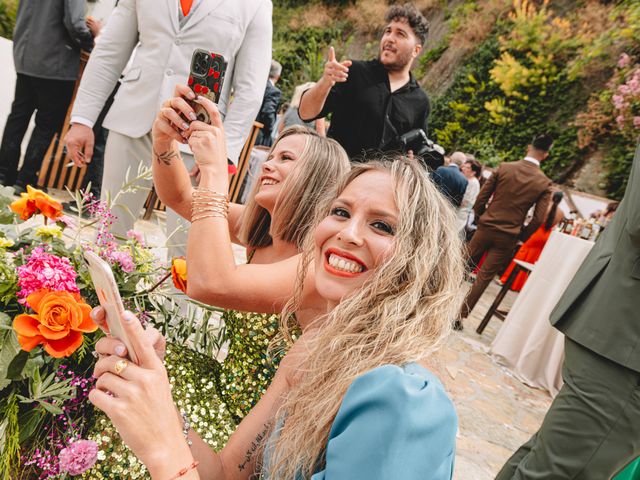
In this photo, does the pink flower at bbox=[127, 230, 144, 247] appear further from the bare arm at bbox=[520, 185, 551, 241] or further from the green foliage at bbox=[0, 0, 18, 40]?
the green foliage at bbox=[0, 0, 18, 40]

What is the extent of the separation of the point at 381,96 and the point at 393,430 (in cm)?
231

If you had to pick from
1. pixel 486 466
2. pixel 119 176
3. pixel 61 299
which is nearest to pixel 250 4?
pixel 119 176

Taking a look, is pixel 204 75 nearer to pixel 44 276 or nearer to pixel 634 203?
pixel 44 276

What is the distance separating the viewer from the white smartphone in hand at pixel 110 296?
0.75 meters

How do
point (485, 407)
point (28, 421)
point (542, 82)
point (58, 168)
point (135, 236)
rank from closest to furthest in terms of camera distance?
point (28, 421)
point (135, 236)
point (485, 407)
point (58, 168)
point (542, 82)

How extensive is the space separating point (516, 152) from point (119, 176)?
39.2ft

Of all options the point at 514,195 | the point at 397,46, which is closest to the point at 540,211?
the point at 514,195

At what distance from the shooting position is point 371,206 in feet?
3.75

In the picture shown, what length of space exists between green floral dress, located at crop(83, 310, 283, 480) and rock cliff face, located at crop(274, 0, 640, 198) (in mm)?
10587

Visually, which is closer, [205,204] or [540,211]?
[205,204]

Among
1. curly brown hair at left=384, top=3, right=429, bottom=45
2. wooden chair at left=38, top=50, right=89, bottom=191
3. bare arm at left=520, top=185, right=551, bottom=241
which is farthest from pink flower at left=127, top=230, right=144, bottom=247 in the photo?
bare arm at left=520, top=185, right=551, bottom=241

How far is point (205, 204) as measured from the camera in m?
1.28

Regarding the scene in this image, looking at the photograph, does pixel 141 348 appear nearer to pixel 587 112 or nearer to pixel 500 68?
pixel 587 112

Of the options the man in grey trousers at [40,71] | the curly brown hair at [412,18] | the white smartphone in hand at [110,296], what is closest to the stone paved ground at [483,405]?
the man in grey trousers at [40,71]
